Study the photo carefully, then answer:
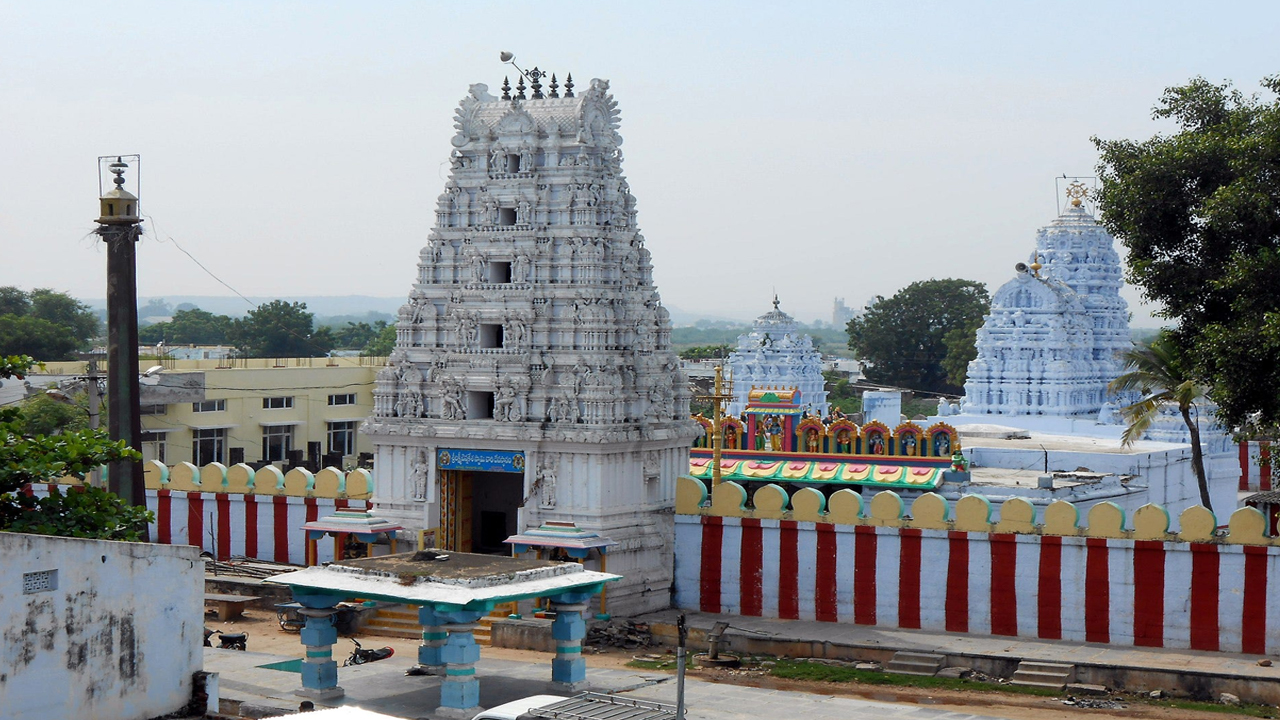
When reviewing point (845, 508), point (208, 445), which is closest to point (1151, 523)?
point (845, 508)

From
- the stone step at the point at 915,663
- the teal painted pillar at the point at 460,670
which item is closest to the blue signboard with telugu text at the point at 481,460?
the stone step at the point at 915,663

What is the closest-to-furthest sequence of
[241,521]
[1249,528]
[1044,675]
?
[1044,675], [1249,528], [241,521]

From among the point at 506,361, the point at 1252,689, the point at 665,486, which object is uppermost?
the point at 506,361

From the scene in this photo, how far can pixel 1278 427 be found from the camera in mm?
28922

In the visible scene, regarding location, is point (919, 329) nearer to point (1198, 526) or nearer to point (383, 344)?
point (383, 344)

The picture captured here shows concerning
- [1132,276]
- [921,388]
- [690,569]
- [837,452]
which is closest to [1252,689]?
[1132,276]

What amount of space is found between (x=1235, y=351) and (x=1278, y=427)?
2008mm

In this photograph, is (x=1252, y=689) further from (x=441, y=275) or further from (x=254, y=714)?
(x=441, y=275)

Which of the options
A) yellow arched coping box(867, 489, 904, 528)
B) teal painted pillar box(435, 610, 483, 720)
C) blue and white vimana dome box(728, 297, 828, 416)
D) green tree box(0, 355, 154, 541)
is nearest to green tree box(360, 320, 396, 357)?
blue and white vimana dome box(728, 297, 828, 416)

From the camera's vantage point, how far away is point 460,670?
75.4 feet

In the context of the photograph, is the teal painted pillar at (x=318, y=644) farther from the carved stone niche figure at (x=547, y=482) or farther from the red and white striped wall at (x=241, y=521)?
the red and white striped wall at (x=241, y=521)

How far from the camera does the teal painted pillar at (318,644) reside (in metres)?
24.3

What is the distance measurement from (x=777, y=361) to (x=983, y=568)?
134 ft

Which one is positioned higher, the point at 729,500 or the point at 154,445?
the point at 729,500
